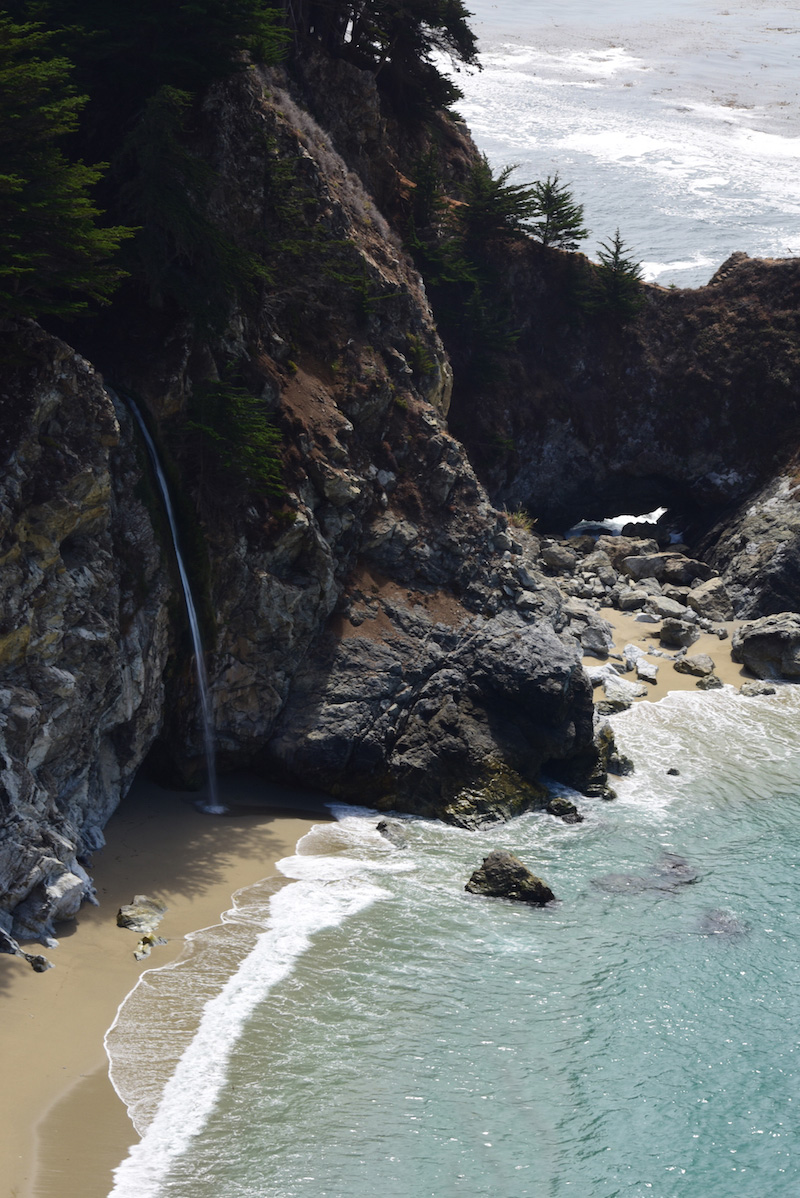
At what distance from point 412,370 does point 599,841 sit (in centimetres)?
1547

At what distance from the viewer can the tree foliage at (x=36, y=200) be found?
1414cm

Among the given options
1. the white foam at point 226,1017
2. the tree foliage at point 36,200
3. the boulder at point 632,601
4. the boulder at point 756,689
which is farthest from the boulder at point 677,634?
the tree foliage at point 36,200

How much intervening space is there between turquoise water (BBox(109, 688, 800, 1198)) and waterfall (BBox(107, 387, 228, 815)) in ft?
8.45

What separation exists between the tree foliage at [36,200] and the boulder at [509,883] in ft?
39.5

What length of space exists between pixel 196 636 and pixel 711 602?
825 inches

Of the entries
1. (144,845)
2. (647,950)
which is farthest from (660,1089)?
(144,845)

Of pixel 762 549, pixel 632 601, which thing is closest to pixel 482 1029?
pixel 632 601

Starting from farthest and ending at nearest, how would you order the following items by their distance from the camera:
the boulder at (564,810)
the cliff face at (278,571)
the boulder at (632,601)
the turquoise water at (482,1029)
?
the boulder at (632,601), the boulder at (564,810), the cliff face at (278,571), the turquoise water at (482,1029)

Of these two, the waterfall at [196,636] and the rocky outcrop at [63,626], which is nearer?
the rocky outcrop at [63,626]

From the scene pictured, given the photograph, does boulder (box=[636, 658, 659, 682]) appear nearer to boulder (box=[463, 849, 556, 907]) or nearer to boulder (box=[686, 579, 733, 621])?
boulder (box=[686, 579, 733, 621])

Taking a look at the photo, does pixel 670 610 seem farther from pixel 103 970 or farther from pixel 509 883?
pixel 103 970

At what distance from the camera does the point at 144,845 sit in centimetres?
1770

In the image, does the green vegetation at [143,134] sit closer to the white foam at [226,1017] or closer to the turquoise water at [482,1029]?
the white foam at [226,1017]

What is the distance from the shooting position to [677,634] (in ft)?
102
